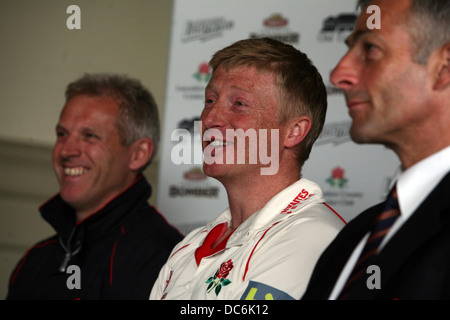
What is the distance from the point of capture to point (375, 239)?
1.21 meters

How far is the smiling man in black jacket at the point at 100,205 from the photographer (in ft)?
7.57

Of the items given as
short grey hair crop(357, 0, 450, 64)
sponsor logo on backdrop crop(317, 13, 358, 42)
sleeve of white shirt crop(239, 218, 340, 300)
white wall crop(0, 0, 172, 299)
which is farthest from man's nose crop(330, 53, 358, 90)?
white wall crop(0, 0, 172, 299)

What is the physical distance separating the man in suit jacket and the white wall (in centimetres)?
290

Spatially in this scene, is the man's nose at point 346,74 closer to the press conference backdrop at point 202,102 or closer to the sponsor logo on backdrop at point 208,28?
the press conference backdrop at point 202,102

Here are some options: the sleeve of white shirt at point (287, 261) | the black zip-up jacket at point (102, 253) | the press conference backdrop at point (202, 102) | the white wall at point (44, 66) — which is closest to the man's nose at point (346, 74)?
the sleeve of white shirt at point (287, 261)

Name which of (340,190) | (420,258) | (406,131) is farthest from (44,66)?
(420,258)

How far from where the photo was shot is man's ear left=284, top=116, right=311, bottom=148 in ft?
6.01

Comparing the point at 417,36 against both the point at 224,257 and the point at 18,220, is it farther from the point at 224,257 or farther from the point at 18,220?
the point at 18,220

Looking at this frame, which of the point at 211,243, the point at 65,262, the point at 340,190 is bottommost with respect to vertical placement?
the point at 65,262

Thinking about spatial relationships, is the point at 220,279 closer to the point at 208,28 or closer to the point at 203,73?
the point at 203,73

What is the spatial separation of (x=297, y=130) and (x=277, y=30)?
211 cm
